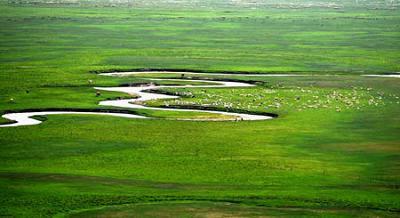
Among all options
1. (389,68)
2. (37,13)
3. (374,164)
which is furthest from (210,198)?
(37,13)

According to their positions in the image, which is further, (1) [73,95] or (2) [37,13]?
(2) [37,13]

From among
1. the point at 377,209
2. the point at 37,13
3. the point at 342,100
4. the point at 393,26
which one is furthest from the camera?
the point at 37,13

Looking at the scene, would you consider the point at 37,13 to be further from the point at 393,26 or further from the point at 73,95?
the point at 73,95

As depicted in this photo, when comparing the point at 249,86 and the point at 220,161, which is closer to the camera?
the point at 220,161

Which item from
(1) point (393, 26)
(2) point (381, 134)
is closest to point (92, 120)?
(2) point (381, 134)

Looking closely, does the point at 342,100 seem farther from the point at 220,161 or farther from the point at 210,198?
the point at 210,198

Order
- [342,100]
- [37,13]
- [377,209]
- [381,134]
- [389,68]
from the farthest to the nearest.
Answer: [37,13]
[389,68]
[342,100]
[381,134]
[377,209]
